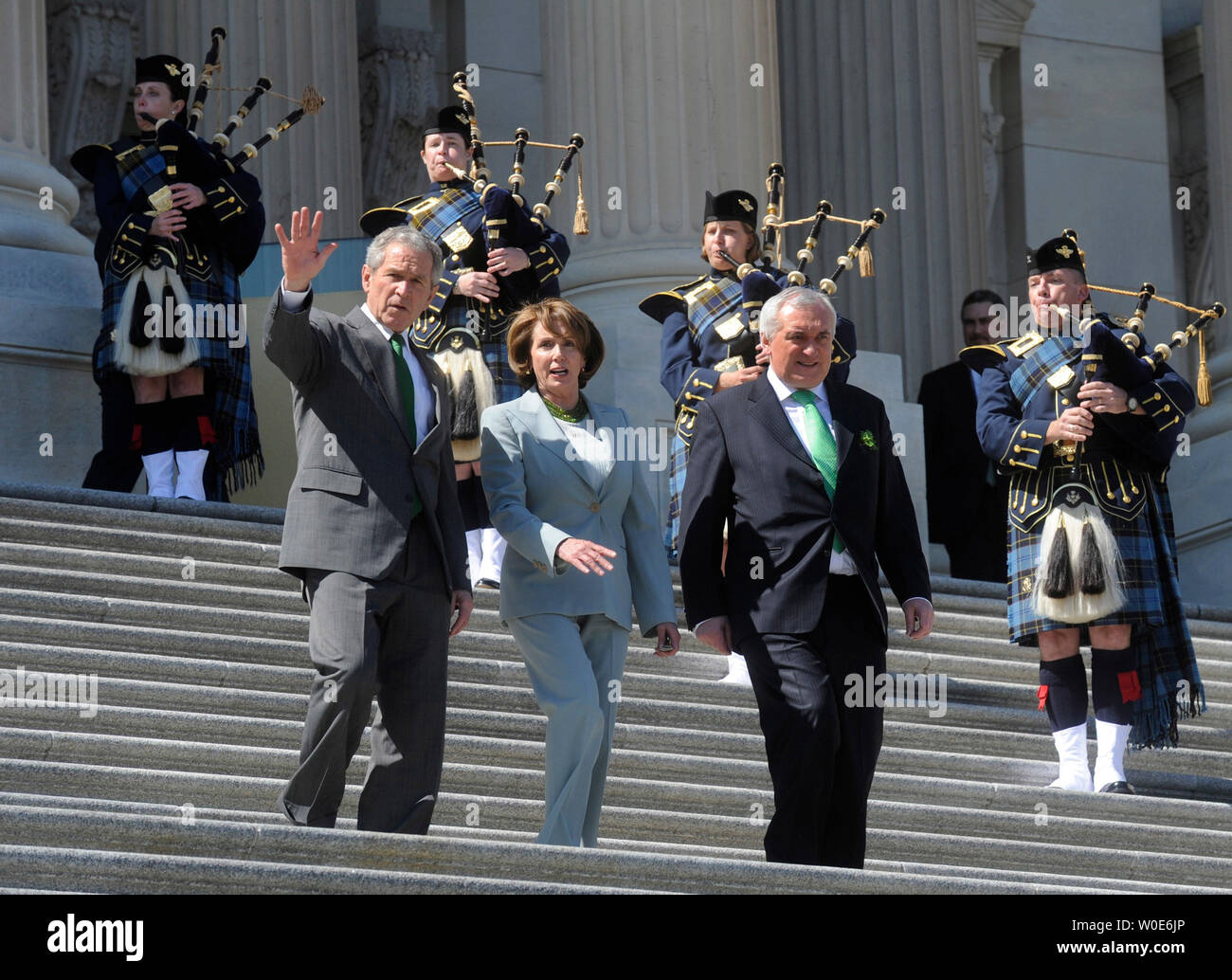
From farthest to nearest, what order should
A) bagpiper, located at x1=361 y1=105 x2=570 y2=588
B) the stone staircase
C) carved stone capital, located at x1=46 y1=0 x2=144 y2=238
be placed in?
carved stone capital, located at x1=46 y1=0 x2=144 y2=238 → bagpiper, located at x1=361 y1=105 x2=570 y2=588 → the stone staircase

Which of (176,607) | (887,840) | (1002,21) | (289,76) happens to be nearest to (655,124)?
(289,76)

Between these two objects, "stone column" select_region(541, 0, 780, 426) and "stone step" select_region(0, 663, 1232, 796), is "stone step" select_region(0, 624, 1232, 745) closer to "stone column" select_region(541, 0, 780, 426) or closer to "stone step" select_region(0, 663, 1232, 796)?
"stone step" select_region(0, 663, 1232, 796)

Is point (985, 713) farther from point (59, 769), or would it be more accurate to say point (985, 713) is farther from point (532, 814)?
point (59, 769)

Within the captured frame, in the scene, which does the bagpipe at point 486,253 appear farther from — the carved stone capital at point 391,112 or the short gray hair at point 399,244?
the carved stone capital at point 391,112

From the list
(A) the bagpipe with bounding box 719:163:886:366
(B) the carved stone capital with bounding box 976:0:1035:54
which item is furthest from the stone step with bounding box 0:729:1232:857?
(B) the carved stone capital with bounding box 976:0:1035:54

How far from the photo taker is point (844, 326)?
10.2 meters

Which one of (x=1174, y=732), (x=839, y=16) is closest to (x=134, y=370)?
(x=1174, y=732)

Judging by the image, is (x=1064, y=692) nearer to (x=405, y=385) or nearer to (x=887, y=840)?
(x=887, y=840)

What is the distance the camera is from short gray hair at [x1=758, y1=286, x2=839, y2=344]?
739cm

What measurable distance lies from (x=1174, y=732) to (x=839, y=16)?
28.1 ft

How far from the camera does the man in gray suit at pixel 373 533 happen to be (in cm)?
672

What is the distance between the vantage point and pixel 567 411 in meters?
7.76

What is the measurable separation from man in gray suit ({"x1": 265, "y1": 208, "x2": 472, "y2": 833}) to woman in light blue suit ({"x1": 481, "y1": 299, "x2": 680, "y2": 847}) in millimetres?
270

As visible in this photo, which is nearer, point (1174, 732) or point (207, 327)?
point (1174, 732)
